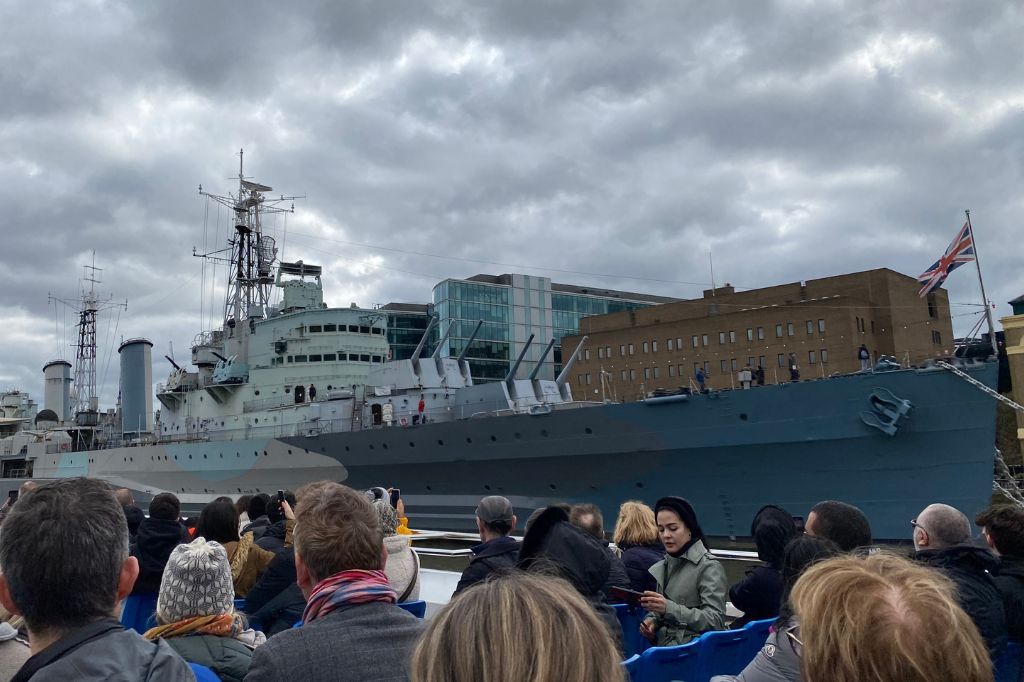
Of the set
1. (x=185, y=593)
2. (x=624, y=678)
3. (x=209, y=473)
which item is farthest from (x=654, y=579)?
(x=209, y=473)

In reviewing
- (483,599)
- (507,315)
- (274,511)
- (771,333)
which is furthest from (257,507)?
(507,315)

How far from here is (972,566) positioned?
2990mm

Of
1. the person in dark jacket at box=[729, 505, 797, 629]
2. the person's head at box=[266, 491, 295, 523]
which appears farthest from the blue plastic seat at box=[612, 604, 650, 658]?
the person's head at box=[266, 491, 295, 523]

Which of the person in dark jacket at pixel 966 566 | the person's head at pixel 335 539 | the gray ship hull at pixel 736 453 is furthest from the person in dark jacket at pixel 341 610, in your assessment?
the gray ship hull at pixel 736 453

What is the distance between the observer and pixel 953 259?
13906 millimetres

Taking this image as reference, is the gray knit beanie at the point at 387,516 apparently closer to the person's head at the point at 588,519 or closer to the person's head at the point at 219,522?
the person's head at the point at 219,522

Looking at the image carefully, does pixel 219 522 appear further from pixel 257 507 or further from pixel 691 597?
pixel 691 597

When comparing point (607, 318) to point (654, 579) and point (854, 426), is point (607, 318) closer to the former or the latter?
point (854, 426)

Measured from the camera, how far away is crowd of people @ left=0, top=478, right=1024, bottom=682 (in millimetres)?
1172

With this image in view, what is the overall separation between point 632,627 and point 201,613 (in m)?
2.65

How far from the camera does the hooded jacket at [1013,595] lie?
3.11 m

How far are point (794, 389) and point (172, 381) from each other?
72.1ft

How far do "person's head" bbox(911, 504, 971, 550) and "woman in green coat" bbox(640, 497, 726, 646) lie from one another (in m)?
0.95

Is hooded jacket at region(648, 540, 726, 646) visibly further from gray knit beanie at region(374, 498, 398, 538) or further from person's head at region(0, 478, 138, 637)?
person's head at region(0, 478, 138, 637)
